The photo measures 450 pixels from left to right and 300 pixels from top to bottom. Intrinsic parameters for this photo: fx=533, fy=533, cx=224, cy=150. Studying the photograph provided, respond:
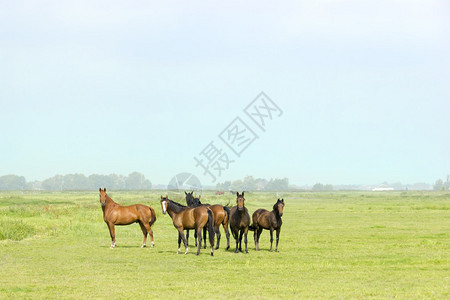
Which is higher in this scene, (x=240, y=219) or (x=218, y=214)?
(x=218, y=214)

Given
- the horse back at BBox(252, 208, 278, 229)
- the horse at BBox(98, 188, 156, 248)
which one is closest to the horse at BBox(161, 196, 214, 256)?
the horse back at BBox(252, 208, 278, 229)

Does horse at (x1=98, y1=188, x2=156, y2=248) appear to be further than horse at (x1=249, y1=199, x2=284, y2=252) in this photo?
Yes

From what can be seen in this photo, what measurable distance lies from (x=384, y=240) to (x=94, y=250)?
498 inches

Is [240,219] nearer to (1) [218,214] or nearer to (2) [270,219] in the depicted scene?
(2) [270,219]

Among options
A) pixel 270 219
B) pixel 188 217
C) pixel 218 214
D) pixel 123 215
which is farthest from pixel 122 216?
pixel 270 219

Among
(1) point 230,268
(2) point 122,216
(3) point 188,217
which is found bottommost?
(1) point 230,268

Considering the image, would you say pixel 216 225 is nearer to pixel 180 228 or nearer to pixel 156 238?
pixel 180 228

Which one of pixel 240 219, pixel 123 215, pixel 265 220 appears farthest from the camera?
pixel 123 215

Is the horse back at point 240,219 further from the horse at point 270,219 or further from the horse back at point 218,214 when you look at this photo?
the horse back at point 218,214

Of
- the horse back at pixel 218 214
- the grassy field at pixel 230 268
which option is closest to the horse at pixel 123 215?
the grassy field at pixel 230 268

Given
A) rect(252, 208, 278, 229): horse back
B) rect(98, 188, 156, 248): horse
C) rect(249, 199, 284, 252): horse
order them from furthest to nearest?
rect(98, 188, 156, 248): horse → rect(252, 208, 278, 229): horse back → rect(249, 199, 284, 252): horse

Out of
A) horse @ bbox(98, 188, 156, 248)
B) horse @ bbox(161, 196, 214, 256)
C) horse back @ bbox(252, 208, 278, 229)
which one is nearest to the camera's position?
horse @ bbox(161, 196, 214, 256)

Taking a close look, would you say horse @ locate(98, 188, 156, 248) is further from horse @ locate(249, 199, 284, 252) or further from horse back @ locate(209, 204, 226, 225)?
horse @ locate(249, 199, 284, 252)

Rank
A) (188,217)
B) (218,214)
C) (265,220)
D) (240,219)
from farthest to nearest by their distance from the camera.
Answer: (218,214) → (265,220) → (188,217) → (240,219)
